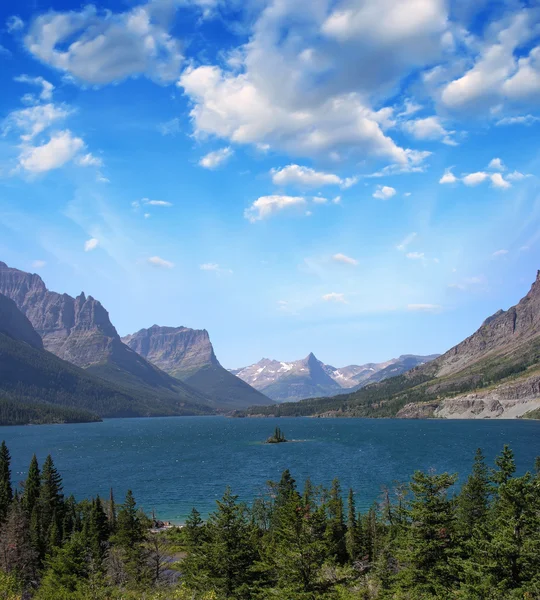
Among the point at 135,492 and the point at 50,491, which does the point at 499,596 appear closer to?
the point at 50,491

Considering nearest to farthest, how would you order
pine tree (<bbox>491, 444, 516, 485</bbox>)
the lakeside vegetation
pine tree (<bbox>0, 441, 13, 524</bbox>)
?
the lakeside vegetation → pine tree (<bbox>491, 444, 516, 485</bbox>) → pine tree (<bbox>0, 441, 13, 524</bbox>)

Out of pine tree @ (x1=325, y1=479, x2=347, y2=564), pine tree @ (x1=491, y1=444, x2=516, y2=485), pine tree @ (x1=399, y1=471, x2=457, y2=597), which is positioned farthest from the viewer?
pine tree @ (x1=325, y1=479, x2=347, y2=564)

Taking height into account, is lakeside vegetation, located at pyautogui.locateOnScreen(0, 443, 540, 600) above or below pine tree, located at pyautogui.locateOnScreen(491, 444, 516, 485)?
below

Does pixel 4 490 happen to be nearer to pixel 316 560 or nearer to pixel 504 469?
pixel 316 560

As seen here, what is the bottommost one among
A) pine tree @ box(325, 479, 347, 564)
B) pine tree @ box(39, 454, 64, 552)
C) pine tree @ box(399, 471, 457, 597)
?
pine tree @ box(325, 479, 347, 564)

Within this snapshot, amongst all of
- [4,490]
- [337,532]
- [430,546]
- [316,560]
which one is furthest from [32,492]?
[430,546]

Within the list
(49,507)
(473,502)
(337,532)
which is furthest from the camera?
(49,507)

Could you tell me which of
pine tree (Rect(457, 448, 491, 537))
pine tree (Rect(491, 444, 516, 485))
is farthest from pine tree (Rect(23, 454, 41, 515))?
pine tree (Rect(491, 444, 516, 485))

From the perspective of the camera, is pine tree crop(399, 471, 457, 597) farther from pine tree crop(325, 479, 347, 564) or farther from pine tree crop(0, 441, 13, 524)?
pine tree crop(0, 441, 13, 524)

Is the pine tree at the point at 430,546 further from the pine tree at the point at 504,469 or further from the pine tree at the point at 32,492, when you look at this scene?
the pine tree at the point at 32,492

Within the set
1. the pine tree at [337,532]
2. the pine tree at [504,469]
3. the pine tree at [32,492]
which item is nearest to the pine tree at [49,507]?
the pine tree at [32,492]

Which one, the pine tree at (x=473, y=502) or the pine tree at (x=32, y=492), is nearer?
the pine tree at (x=473, y=502)

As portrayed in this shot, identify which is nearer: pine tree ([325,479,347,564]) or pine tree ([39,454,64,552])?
pine tree ([325,479,347,564])

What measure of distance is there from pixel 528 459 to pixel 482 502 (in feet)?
392
